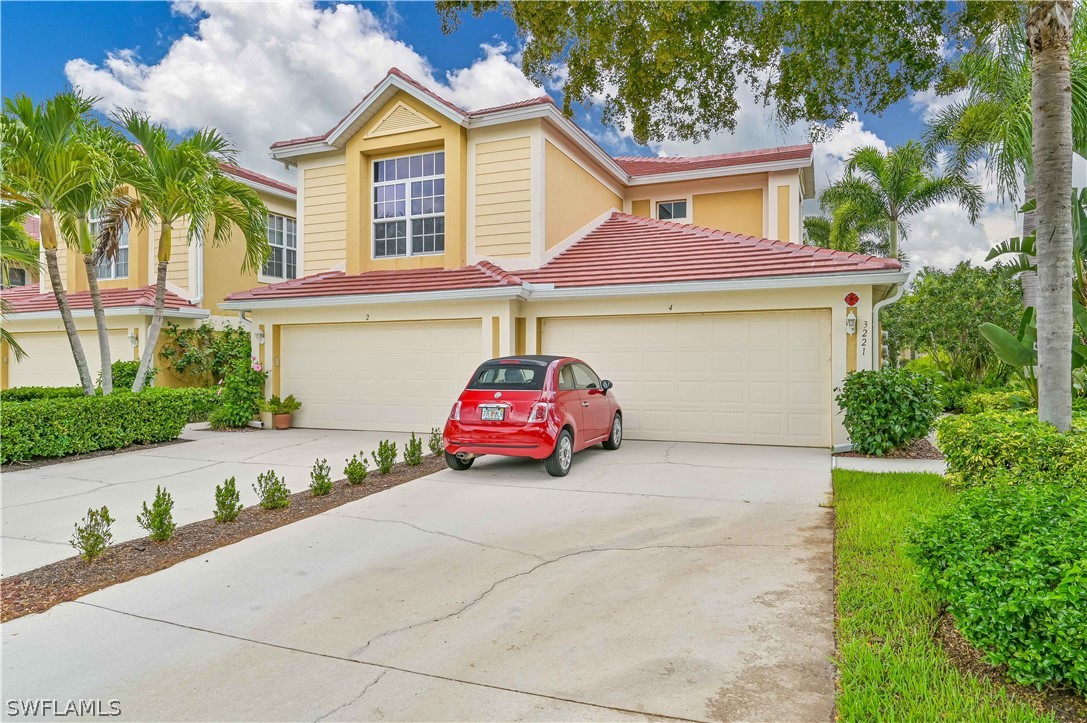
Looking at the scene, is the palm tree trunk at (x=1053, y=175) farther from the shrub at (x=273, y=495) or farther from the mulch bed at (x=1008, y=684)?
the shrub at (x=273, y=495)

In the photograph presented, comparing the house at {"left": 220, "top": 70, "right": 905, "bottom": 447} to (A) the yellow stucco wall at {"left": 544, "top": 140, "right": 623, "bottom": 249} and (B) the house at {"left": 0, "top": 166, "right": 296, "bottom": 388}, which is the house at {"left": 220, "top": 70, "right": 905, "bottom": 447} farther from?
(B) the house at {"left": 0, "top": 166, "right": 296, "bottom": 388}

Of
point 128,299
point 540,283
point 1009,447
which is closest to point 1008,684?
point 1009,447

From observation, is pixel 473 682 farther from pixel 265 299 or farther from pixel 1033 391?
pixel 265 299

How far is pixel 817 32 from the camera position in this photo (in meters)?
5.97

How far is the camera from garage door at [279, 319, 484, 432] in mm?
12945

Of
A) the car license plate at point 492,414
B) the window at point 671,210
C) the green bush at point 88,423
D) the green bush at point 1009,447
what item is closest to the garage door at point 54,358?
the green bush at point 88,423

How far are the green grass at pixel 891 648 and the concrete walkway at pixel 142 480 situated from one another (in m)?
6.16

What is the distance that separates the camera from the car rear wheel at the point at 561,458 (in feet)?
27.4

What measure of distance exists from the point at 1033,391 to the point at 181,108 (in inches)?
715

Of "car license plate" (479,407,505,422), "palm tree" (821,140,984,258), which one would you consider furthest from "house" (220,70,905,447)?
"palm tree" (821,140,984,258)

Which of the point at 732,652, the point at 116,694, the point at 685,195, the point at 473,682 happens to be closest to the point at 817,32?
the point at 732,652

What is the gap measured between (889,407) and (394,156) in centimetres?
1190

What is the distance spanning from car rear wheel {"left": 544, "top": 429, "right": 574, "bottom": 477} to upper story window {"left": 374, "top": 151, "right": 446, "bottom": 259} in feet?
23.7

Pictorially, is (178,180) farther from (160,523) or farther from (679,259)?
(679,259)
